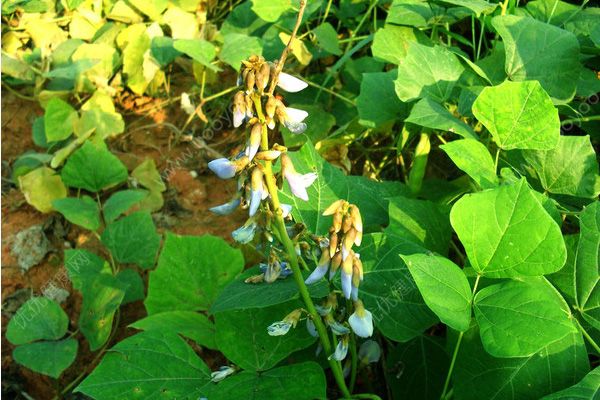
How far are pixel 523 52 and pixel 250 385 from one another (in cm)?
121

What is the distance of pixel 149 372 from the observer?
1505mm

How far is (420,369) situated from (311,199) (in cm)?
50

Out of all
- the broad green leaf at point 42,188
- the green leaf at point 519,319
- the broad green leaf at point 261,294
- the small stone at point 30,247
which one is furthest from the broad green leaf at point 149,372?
the broad green leaf at point 42,188

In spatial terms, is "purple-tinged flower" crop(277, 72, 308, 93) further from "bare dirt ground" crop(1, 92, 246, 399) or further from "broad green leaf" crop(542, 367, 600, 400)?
"bare dirt ground" crop(1, 92, 246, 399)

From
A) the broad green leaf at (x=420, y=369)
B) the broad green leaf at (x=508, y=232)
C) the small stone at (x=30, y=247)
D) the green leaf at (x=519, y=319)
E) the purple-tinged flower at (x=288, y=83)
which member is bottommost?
the small stone at (x=30, y=247)

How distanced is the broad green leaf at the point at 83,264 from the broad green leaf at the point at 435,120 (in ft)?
3.83

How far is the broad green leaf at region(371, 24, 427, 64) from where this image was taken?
7.27ft

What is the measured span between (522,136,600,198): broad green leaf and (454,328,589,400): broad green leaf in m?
0.52

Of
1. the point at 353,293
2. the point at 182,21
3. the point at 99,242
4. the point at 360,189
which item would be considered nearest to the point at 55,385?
the point at 99,242

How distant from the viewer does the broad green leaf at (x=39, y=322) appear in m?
2.15

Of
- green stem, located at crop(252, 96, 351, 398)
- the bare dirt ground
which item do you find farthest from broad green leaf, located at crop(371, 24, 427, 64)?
green stem, located at crop(252, 96, 351, 398)

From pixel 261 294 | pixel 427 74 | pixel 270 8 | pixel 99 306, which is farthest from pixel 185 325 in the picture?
pixel 270 8

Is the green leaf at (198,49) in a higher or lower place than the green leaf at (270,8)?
lower

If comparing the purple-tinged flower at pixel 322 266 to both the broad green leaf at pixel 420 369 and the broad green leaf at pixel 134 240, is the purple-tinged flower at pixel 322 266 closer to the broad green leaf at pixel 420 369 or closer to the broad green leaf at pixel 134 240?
the broad green leaf at pixel 420 369
